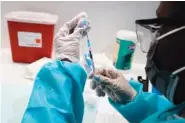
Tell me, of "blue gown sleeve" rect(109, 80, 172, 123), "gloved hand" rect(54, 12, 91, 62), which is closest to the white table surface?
"blue gown sleeve" rect(109, 80, 172, 123)

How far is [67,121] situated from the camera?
801 mm

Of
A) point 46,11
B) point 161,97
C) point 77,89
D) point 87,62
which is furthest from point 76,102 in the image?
point 46,11

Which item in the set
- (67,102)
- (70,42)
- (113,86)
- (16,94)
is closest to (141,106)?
(113,86)

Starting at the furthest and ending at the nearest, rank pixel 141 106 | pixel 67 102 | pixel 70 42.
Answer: pixel 70 42, pixel 141 106, pixel 67 102

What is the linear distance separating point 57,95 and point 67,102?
4cm

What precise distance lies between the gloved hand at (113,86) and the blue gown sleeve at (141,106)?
0.03 m

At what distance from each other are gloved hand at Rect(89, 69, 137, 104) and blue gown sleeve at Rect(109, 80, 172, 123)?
0.03 metres

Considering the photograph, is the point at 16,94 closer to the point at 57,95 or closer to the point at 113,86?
the point at 57,95

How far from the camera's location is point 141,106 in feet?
3.01

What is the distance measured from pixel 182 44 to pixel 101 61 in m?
0.75

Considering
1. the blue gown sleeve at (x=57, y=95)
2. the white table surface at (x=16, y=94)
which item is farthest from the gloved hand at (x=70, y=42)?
the white table surface at (x=16, y=94)

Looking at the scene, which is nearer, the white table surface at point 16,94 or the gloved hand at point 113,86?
the gloved hand at point 113,86

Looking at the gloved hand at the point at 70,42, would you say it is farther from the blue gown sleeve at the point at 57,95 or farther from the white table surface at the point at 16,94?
the white table surface at the point at 16,94

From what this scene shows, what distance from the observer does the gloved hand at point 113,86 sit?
84 cm
